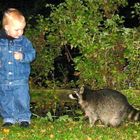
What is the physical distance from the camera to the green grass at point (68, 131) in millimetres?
7562

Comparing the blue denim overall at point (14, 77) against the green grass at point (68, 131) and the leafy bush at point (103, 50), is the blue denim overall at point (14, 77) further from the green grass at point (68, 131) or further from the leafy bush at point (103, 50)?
the leafy bush at point (103, 50)

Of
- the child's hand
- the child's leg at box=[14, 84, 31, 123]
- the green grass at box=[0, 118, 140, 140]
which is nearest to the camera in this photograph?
the green grass at box=[0, 118, 140, 140]

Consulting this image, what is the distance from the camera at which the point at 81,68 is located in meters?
10.8

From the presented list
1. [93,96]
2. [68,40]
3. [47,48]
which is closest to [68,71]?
[47,48]

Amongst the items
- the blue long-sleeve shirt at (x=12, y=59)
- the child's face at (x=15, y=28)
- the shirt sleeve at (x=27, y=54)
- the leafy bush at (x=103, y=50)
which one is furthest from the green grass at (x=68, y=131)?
the leafy bush at (x=103, y=50)

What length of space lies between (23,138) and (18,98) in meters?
0.86

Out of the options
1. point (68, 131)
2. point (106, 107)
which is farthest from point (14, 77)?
point (106, 107)

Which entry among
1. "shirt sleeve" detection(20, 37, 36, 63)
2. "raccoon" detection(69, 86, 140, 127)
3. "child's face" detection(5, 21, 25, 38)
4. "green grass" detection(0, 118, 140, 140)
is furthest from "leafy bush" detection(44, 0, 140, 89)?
"child's face" detection(5, 21, 25, 38)

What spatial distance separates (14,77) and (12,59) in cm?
26

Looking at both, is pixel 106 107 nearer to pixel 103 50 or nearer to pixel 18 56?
pixel 18 56

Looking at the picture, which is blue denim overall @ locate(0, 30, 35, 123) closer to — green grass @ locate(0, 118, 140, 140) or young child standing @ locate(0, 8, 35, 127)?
young child standing @ locate(0, 8, 35, 127)

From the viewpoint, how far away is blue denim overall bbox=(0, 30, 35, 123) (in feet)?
26.3

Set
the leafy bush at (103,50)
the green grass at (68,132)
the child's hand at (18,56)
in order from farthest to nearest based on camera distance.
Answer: the leafy bush at (103,50)
the child's hand at (18,56)
the green grass at (68,132)

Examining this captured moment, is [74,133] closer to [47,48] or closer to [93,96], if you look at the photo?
[93,96]
